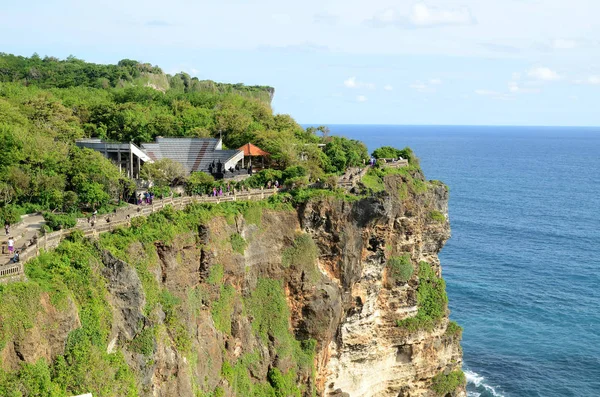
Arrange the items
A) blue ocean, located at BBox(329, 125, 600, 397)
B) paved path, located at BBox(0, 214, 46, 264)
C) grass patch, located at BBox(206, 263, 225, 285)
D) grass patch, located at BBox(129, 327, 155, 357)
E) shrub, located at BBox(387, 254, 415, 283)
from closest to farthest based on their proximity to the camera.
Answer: grass patch, located at BBox(129, 327, 155, 357) < paved path, located at BBox(0, 214, 46, 264) < grass patch, located at BBox(206, 263, 225, 285) < shrub, located at BBox(387, 254, 415, 283) < blue ocean, located at BBox(329, 125, 600, 397)

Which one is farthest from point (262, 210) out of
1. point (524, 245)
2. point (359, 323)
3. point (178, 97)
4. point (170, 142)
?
point (524, 245)

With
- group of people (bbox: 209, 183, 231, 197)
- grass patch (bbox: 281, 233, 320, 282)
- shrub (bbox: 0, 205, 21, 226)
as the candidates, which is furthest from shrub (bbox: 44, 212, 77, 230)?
grass patch (bbox: 281, 233, 320, 282)

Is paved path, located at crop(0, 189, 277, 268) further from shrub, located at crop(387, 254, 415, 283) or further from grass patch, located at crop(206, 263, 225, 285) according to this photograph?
shrub, located at crop(387, 254, 415, 283)

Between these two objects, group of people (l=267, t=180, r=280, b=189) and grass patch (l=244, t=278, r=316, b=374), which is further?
group of people (l=267, t=180, r=280, b=189)

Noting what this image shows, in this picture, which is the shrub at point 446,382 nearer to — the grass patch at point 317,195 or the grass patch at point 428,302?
the grass patch at point 428,302

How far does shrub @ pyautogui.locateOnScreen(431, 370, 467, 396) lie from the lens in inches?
2648

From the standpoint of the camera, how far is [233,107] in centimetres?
9475

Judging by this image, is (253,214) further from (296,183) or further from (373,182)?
(373,182)

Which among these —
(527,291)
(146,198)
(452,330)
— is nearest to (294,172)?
(146,198)

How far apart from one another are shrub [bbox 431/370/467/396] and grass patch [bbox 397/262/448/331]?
5506mm

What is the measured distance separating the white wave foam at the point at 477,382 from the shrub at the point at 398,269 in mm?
18270

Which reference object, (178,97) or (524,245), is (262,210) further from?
(524,245)

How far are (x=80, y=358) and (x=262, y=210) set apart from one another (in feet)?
74.6

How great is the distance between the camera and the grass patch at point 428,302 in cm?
6538
